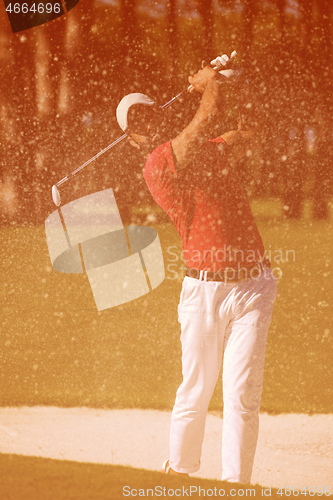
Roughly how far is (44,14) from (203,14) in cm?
564

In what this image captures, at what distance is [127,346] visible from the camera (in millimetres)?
3488

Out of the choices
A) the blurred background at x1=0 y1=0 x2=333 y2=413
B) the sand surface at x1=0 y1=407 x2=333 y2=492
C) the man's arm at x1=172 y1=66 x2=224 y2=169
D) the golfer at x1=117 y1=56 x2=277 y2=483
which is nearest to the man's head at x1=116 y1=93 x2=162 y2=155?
the golfer at x1=117 y1=56 x2=277 y2=483

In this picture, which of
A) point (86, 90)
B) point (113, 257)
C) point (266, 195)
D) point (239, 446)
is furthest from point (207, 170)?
point (266, 195)

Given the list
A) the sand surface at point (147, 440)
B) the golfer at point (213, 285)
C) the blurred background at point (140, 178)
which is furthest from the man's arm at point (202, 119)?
the sand surface at point (147, 440)

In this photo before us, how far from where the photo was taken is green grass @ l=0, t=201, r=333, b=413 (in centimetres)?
249

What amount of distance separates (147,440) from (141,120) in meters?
1.19

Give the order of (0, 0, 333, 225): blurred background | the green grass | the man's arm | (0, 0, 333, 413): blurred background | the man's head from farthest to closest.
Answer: (0, 0, 333, 225): blurred background < (0, 0, 333, 413): blurred background < the green grass < the man's head < the man's arm

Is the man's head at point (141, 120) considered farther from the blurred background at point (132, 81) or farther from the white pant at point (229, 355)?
the blurred background at point (132, 81)

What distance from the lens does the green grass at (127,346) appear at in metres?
2.49

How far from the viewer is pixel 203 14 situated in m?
7.34

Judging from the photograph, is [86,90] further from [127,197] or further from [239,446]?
[239,446]

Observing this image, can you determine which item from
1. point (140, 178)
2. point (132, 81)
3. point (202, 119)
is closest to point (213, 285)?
point (202, 119)

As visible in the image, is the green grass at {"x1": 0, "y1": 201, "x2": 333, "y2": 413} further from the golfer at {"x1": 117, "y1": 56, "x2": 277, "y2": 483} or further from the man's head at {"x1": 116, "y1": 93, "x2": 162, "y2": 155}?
the man's head at {"x1": 116, "y1": 93, "x2": 162, "y2": 155}

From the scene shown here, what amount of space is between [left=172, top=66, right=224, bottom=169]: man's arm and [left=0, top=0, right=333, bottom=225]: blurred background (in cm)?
449
